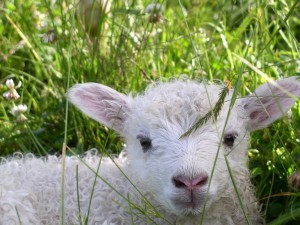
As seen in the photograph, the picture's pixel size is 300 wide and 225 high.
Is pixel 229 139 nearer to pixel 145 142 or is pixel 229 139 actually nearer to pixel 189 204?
pixel 145 142

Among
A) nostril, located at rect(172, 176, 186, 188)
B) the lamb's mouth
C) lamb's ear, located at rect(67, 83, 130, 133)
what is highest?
lamb's ear, located at rect(67, 83, 130, 133)

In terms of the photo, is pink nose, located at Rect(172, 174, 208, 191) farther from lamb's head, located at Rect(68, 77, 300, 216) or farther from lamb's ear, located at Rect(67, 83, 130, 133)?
lamb's ear, located at Rect(67, 83, 130, 133)

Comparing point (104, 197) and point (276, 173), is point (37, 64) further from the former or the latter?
point (276, 173)

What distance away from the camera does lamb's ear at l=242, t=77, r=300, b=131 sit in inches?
159

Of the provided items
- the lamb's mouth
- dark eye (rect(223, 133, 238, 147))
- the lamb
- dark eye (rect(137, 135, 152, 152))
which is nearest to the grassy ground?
the lamb

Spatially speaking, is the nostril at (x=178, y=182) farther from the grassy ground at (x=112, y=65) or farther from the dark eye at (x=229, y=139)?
the grassy ground at (x=112, y=65)

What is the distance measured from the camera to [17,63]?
619 centimetres

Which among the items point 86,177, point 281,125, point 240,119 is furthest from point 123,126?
point 281,125

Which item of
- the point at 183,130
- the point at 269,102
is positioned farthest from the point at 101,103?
the point at 269,102

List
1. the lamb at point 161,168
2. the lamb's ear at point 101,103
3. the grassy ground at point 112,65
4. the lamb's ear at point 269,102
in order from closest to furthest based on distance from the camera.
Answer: the lamb at point 161,168 → the lamb's ear at point 269,102 → the lamb's ear at point 101,103 → the grassy ground at point 112,65

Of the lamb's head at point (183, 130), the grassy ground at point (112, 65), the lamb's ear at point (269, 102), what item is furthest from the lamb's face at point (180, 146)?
the grassy ground at point (112, 65)

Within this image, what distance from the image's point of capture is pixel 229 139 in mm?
4078

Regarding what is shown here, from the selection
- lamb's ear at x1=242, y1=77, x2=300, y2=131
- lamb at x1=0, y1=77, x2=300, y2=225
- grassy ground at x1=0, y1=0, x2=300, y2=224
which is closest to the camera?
lamb at x1=0, y1=77, x2=300, y2=225

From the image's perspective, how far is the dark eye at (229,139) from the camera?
13.3ft
